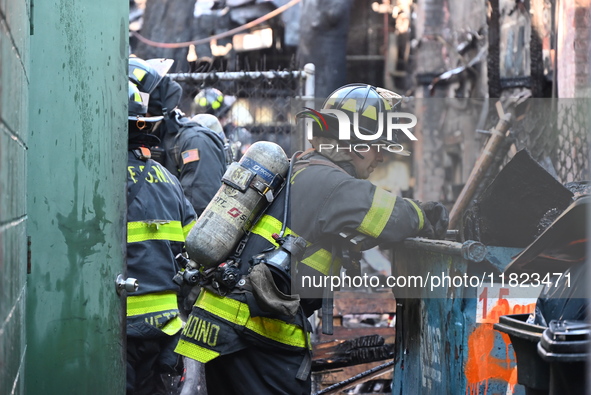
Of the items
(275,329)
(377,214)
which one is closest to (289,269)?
(275,329)

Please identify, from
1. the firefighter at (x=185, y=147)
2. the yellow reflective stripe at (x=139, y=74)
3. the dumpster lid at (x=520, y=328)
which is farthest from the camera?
the firefighter at (x=185, y=147)

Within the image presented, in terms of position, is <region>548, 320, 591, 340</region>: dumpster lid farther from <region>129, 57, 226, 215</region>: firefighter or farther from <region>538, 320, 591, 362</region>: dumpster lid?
<region>129, 57, 226, 215</region>: firefighter

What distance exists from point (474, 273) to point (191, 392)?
2.93 meters

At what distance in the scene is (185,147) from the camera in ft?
24.3

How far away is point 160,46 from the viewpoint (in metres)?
24.1

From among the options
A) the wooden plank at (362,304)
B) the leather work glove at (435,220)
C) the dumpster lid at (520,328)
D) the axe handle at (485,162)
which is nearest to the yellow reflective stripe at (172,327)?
the leather work glove at (435,220)

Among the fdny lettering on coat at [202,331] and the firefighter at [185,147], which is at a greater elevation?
the firefighter at [185,147]

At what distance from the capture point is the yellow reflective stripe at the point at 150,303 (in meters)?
5.00

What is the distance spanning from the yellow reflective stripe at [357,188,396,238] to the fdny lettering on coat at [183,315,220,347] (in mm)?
836

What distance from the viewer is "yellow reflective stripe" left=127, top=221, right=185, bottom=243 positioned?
5031 mm

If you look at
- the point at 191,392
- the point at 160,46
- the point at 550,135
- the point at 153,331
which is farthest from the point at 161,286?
the point at 160,46

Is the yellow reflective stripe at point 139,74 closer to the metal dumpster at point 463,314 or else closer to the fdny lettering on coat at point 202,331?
the fdny lettering on coat at point 202,331

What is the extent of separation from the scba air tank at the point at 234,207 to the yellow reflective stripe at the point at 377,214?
18.9 inches

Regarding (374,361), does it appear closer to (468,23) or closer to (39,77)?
(39,77)
